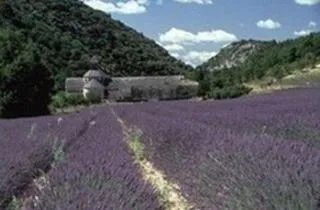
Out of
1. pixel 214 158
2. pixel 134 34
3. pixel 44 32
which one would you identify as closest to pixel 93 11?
pixel 134 34

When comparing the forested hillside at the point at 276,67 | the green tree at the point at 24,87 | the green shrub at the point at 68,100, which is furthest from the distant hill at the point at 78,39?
the green tree at the point at 24,87

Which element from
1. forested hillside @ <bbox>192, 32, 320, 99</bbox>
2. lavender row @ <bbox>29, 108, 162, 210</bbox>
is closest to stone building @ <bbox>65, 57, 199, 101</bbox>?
forested hillside @ <bbox>192, 32, 320, 99</bbox>

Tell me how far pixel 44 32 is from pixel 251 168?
235ft

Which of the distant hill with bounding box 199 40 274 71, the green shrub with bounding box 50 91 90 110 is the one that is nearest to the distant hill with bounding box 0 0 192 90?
the green shrub with bounding box 50 91 90 110

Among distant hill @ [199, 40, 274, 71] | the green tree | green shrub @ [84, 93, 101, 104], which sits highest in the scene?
distant hill @ [199, 40, 274, 71]

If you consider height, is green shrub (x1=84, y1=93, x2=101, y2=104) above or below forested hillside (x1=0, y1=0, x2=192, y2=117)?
below

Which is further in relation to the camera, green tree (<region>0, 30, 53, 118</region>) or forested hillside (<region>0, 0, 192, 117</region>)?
forested hillside (<region>0, 0, 192, 117</region>)

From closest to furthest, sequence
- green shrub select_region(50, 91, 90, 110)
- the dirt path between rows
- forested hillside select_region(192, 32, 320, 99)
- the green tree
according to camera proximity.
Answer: the dirt path between rows < the green tree < green shrub select_region(50, 91, 90, 110) < forested hillside select_region(192, 32, 320, 99)

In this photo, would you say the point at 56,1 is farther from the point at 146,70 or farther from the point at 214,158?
the point at 214,158

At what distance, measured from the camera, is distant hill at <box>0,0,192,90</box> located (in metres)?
72.8

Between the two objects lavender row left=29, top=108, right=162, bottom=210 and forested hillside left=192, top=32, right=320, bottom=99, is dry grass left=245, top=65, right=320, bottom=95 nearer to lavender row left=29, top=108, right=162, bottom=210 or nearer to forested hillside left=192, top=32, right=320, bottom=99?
forested hillside left=192, top=32, right=320, bottom=99

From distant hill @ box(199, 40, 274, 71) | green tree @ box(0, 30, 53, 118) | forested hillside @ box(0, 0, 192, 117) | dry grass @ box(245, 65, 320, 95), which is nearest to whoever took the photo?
green tree @ box(0, 30, 53, 118)

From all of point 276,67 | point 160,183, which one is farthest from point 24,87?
point 276,67

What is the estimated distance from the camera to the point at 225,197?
502 cm
